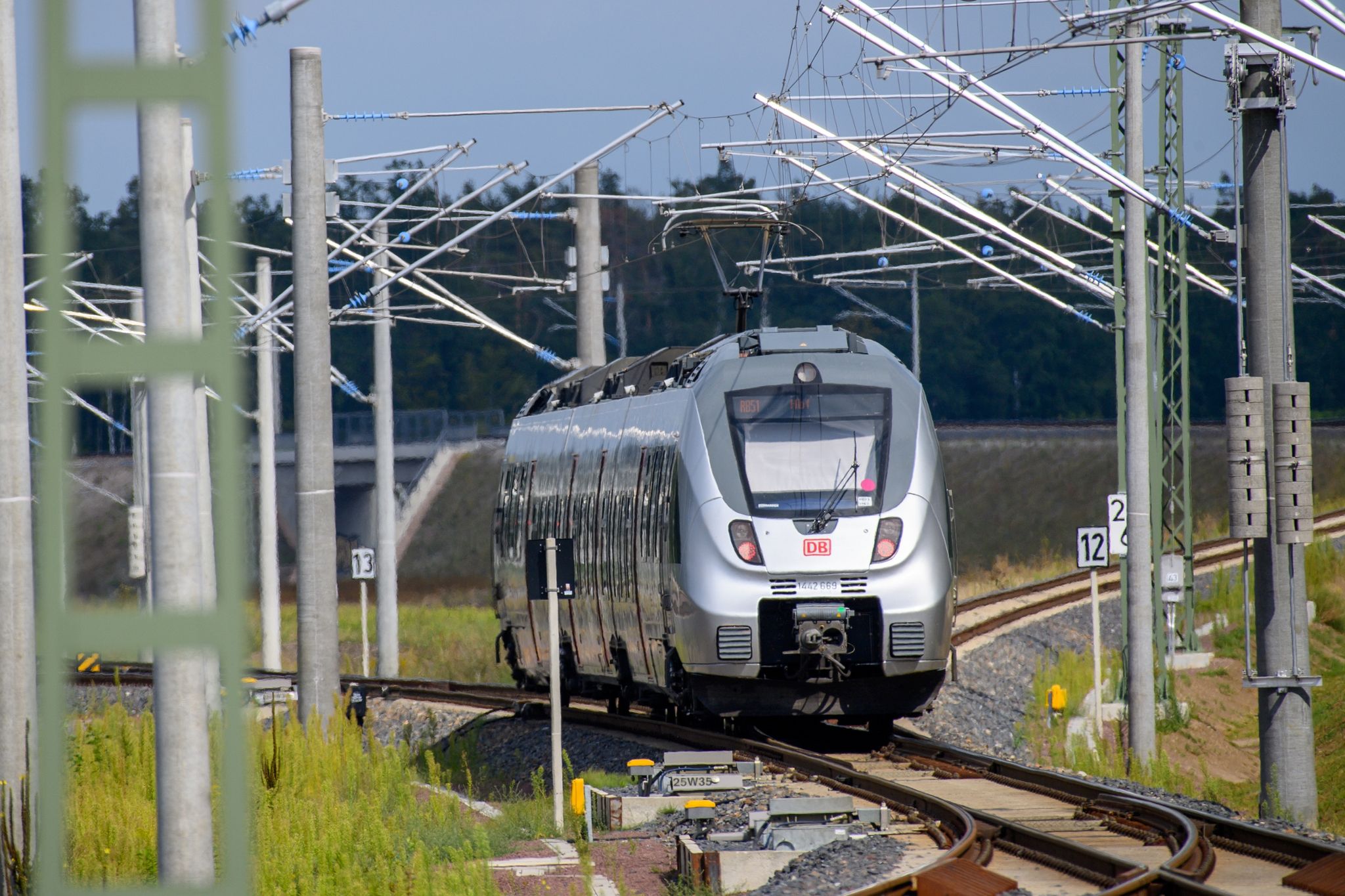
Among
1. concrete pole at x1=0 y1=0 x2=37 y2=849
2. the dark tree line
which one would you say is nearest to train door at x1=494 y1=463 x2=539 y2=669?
concrete pole at x1=0 y1=0 x2=37 y2=849

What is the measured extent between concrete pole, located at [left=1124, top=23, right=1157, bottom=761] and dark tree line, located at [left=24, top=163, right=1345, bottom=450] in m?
53.6

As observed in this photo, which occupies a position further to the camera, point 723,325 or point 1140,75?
point 723,325

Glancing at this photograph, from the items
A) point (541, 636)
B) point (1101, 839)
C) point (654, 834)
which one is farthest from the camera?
point (541, 636)

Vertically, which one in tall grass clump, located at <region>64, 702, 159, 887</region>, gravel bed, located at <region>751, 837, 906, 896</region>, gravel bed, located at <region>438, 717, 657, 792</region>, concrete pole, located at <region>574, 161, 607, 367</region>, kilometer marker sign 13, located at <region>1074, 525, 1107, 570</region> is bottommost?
gravel bed, located at <region>438, 717, 657, 792</region>

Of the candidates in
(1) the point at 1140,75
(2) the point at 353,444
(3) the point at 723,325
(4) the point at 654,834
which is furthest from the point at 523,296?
(4) the point at 654,834

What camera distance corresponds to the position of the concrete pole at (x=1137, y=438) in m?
18.6

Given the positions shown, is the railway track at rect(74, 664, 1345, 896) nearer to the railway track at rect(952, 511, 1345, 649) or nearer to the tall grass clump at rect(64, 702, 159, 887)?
the tall grass clump at rect(64, 702, 159, 887)

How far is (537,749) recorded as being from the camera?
1997 cm

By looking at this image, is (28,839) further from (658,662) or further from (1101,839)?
(658,662)

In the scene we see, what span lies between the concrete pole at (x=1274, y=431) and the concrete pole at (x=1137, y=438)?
3508 millimetres

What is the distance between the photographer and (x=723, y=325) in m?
82.8

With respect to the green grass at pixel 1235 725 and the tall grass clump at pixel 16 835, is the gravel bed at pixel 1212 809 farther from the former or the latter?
the tall grass clump at pixel 16 835

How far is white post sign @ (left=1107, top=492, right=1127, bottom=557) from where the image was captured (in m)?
19.6

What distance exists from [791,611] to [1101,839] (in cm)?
468
